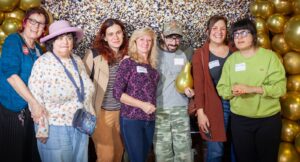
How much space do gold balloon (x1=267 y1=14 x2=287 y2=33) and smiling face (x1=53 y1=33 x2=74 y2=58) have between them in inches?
65.3

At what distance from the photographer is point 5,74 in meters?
2.09

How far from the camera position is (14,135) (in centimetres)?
232

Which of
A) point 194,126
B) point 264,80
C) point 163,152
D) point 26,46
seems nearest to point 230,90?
point 264,80

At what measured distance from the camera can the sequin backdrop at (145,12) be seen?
121 inches

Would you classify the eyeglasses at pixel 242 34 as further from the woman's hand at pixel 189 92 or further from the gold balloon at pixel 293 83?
the gold balloon at pixel 293 83

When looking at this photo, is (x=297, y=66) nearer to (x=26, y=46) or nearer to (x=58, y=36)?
(x=58, y=36)

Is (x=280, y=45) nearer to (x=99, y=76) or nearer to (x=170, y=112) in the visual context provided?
(x=170, y=112)

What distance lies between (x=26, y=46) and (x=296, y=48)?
77.4 inches

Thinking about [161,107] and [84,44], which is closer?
[161,107]

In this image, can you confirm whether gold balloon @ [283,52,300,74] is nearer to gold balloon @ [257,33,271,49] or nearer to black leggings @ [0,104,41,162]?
gold balloon @ [257,33,271,49]

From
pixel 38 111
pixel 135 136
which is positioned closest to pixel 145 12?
pixel 135 136

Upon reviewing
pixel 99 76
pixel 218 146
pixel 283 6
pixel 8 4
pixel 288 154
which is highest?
pixel 8 4

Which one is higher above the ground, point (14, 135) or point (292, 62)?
point (292, 62)

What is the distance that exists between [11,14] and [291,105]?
2.31m
